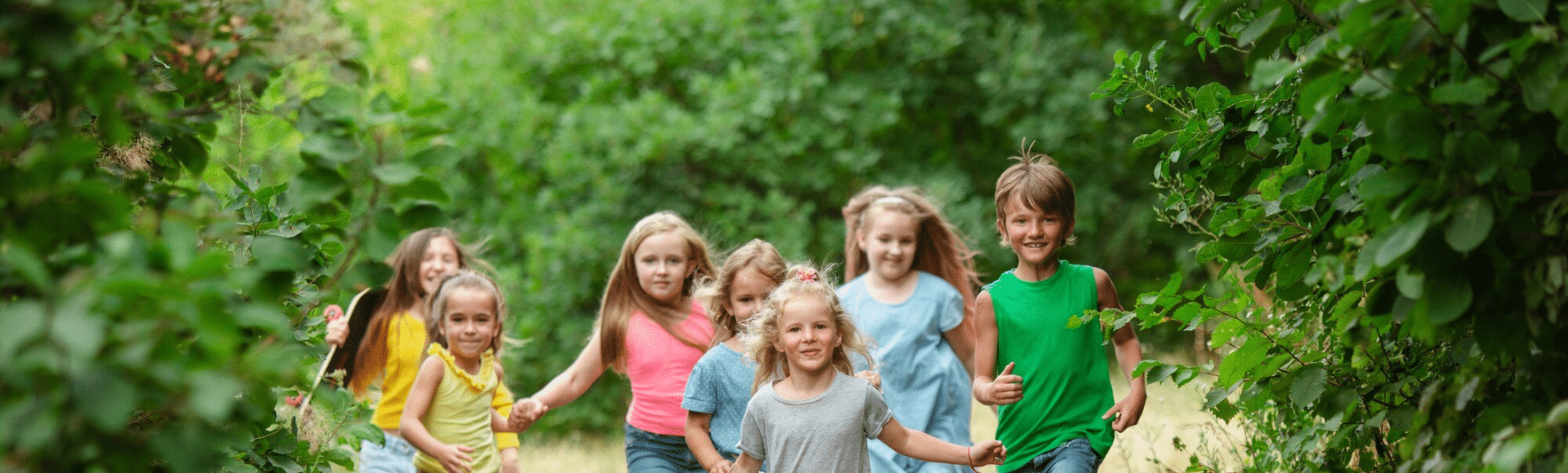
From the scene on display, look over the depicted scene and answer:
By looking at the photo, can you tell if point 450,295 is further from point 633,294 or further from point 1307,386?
point 1307,386

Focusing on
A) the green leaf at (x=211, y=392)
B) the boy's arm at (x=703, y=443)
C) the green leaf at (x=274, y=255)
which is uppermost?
the green leaf at (x=274, y=255)

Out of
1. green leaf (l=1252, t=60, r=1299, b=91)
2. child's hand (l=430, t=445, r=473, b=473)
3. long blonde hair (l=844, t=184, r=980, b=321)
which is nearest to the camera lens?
green leaf (l=1252, t=60, r=1299, b=91)

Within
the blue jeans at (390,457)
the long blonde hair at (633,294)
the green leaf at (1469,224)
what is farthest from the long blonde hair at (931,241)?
the green leaf at (1469,224)

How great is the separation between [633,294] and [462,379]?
79 cm

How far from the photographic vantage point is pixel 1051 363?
413cm

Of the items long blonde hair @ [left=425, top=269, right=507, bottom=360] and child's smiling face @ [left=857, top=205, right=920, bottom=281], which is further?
child's smiling face @ [left=857, top=205, right=920, bottom=281]

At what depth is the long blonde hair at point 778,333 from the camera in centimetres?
393

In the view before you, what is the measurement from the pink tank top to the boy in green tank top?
1275 millimetres

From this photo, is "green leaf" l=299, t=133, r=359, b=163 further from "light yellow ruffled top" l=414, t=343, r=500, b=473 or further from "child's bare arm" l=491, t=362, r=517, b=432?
"child's bare arm" l=491, t=362, r=517, b=432

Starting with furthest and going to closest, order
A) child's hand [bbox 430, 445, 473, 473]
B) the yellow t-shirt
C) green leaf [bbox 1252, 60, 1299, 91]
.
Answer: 1. the yellow t-shirt
2. child's hand [bbox 430, 445, 473, 473]
3. green leaf [bbox 1252, 60, 1299, 91]

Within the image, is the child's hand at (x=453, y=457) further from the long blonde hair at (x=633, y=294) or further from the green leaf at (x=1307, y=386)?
the green leaf at (x=1307, y=386)

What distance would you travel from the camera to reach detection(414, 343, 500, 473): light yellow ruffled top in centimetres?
509

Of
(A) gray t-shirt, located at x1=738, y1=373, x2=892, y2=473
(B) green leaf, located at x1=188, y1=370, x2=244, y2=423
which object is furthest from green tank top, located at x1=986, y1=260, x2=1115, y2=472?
(B) green leaf, located at x1=188, y1=370, x2=244, y2=423

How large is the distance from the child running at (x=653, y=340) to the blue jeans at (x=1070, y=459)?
1442 mm
